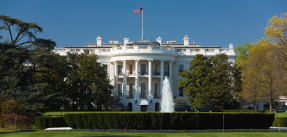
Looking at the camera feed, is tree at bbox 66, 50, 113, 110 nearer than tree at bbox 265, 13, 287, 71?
No

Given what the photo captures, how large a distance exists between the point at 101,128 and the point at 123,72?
100 ft

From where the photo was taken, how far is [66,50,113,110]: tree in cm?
4784

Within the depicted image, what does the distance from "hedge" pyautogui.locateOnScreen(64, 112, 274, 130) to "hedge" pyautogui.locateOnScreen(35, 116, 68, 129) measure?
2.33 meters

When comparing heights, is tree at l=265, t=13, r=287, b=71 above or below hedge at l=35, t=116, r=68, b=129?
above

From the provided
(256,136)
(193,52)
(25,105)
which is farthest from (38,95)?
(193,52)

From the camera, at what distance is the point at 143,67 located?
56656 mm

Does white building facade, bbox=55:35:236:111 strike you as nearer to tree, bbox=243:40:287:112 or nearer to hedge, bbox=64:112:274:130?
tree, bbox=243:40:287:112

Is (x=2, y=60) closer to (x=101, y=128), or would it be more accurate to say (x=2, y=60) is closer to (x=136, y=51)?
(x=101, y=128)

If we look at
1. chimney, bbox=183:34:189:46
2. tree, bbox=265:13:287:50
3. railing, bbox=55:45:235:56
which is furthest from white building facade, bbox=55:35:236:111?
tree, bbox=265:13:287:50

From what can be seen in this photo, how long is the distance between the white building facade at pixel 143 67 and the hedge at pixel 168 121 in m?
28.4

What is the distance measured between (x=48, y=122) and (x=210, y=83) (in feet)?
86.1

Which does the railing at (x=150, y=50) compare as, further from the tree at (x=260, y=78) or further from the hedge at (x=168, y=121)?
the hedge at (x=168, y=121)

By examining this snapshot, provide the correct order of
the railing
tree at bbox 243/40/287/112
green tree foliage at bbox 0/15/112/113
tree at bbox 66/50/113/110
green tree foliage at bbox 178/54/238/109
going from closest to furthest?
green tree foliage at bbox 0/15/112/113
tree at bbox 243/40/287/112
green tree foliage at bbox 178/54/238/109
tree at bbox 66/50/113/110
the railing

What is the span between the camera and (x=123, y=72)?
54625mm
